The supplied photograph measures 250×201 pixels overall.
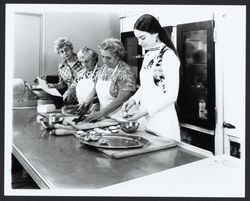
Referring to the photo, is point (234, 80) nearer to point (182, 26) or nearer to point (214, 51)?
point (214, 51)

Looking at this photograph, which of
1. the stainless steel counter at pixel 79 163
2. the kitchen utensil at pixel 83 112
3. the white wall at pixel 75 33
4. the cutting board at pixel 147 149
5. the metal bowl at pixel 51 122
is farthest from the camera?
the white wall at pixel 75 33

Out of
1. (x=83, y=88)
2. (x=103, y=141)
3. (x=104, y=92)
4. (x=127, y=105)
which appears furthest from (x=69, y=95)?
(x=103, y=141)

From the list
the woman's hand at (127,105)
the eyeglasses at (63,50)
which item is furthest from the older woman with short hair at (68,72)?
the woman's hand at (127,105)

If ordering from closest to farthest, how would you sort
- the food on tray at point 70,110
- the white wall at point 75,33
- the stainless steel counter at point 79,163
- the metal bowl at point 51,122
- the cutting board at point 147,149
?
1. the stainless steel counter at point 79,163
2. the cutting board at point 147,149
3. the metal bowl at point 51,122
4. the white wall at point 75,33
5. the food on tray at point 70,110

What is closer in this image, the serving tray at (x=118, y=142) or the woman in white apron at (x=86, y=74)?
the serving tray at (x=118, y=142)

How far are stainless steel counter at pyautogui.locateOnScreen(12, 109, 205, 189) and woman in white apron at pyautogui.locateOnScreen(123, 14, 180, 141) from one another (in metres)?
0.44

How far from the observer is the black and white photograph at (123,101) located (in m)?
0.98

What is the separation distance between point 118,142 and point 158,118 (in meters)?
0.48

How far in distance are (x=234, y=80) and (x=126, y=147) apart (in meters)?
0.87

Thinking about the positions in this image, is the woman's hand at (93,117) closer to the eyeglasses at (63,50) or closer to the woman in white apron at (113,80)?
the woman in white apron at (113,80)

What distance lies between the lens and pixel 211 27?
1.85 metres

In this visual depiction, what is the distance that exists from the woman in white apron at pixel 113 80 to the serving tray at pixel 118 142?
1.47 feet

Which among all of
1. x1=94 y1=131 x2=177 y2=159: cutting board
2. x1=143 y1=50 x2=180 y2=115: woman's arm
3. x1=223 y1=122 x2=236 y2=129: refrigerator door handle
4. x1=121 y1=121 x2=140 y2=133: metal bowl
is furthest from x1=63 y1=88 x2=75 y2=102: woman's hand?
x1=223 y1=122 x2=236 y2=129: refrigerator door handle

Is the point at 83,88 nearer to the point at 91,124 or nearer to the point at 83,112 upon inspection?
the point at 83,112
